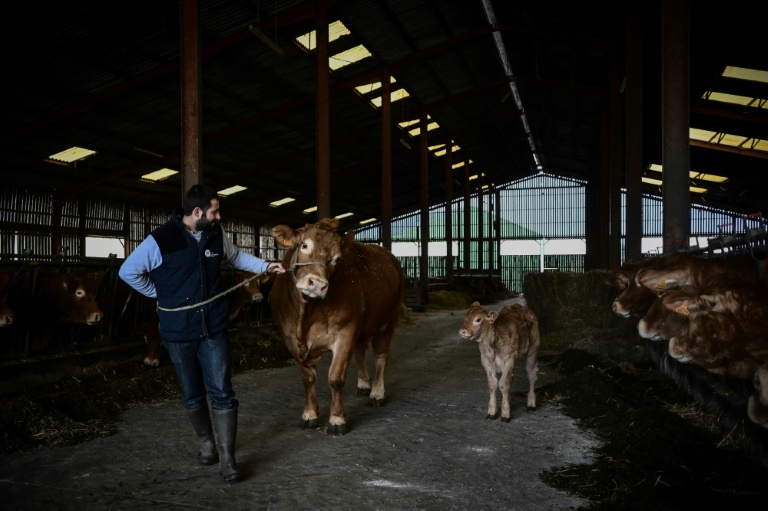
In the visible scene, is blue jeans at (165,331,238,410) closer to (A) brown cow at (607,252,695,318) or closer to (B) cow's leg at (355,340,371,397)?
(B) cow's leg at (355,340,371,397)

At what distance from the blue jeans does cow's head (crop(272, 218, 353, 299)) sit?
2.65 feet

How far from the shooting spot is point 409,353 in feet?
37.7

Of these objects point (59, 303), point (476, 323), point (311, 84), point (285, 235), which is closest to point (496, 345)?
point (476, 323)

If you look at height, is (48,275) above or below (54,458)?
above

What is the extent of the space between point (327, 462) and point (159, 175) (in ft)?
76.9

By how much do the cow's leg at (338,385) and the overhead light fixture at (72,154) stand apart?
59.7 feet

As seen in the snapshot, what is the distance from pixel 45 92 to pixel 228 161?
1051cm

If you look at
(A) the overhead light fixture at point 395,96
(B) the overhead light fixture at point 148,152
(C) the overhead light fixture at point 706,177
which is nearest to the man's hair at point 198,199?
(B) the overhead light fixture at point 148,152

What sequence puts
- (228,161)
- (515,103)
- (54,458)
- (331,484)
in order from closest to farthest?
(331,484), (54,458), (228,161), (515,103)

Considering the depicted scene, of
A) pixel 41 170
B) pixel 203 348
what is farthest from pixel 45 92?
pixel 203 348

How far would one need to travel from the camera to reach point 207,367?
4430mm

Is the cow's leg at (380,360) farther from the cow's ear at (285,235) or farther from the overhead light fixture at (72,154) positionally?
the overhead light fixture at (72,154)

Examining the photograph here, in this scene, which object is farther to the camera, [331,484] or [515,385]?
[515,385]

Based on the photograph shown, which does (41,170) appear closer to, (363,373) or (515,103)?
(363,373)
